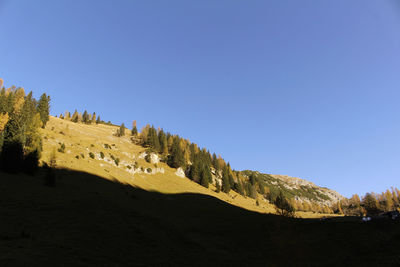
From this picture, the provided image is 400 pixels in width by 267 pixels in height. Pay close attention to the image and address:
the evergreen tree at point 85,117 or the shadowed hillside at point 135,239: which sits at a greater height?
the evergreen tree at point 85,117

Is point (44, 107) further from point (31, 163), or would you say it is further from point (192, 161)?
point (192, 161)

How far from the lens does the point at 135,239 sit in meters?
23.4

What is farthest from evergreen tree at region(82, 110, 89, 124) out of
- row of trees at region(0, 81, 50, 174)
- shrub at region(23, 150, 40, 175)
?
shrub at region(23, 150, 40, 175)

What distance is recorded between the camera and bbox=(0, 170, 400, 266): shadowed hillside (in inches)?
626

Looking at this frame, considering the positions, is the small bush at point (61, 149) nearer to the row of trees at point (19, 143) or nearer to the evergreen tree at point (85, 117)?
the row of trees at point (19, 143)

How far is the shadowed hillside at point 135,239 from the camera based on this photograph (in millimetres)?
15891

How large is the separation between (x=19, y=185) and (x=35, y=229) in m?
20.9

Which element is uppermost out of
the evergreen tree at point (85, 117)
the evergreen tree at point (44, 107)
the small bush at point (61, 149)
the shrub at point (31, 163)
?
the evergreen tree at point (85, 117)

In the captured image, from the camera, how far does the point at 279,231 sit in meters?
26.6

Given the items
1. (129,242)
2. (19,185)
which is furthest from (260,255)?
(19,185)

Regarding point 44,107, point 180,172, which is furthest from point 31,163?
point 180,172

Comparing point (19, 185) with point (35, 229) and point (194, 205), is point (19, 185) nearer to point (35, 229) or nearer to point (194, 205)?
point (35, 229)

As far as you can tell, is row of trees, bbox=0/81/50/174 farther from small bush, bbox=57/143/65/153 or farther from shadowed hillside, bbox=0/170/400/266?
small bush, bbox=57/143/65/153

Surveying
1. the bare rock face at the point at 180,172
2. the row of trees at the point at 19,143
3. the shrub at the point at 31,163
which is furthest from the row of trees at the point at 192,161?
the shrub at the point at 31,163
